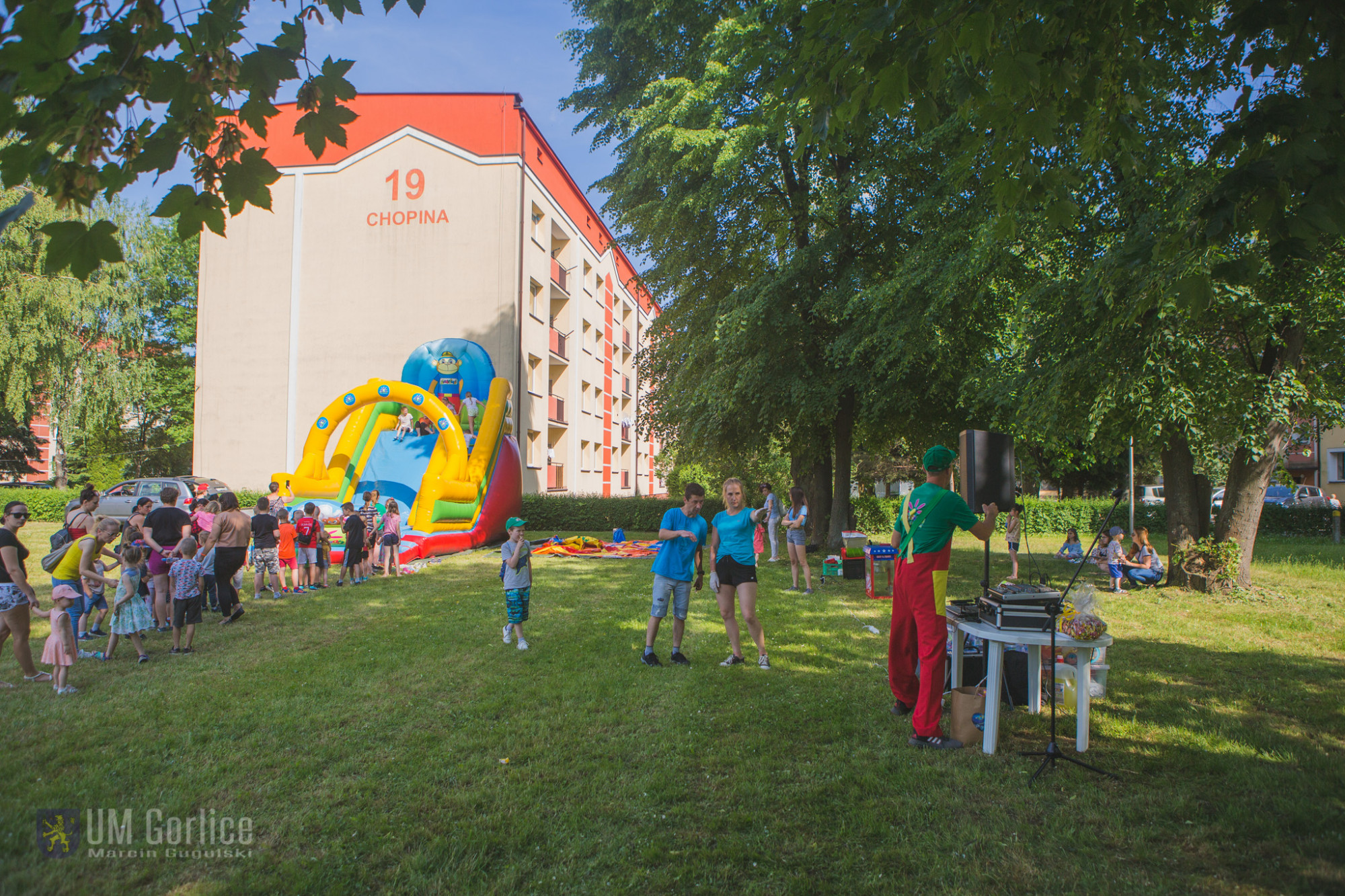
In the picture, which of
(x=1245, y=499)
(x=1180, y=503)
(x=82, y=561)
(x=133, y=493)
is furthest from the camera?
(x=133, y=493)

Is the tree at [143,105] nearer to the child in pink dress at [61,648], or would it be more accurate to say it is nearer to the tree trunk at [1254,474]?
the child in pink dress at [61,648]

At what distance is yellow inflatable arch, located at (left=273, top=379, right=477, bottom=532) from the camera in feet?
55.3

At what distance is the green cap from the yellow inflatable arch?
1377 cm

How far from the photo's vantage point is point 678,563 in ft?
23.3

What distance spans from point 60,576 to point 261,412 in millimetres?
23374

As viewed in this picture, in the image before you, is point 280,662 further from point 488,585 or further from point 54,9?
point 54,9

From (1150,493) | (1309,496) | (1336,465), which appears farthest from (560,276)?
(1336,465)

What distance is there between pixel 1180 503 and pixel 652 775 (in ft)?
38.9

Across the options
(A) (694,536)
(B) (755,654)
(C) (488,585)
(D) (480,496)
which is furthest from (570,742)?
(D) (480,496)

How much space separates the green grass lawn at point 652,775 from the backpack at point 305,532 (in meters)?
3.94

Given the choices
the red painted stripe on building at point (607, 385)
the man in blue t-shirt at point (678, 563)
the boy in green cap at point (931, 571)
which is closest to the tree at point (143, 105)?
the boy in green cap at point (931, 571)

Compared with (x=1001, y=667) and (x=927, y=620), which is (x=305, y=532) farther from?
(x=1001, y=667)

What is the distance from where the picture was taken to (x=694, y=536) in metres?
6.98

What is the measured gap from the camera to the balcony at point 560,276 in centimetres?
3076
